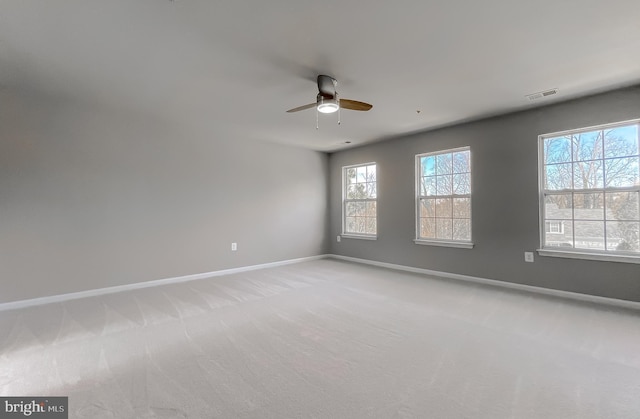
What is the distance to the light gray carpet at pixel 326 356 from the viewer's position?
5.33 feet

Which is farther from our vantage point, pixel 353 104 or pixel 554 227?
pixel 554 227

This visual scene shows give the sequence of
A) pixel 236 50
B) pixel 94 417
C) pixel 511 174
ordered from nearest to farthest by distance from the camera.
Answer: pixel 94 417 → pixel 236 50 → pixel 511 174

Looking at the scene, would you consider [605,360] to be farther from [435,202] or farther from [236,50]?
[236,50]

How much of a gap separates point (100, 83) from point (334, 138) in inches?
136

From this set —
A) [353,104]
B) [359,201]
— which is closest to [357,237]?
[359,201]

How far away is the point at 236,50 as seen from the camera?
235cm

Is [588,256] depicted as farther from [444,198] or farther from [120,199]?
[120,199]

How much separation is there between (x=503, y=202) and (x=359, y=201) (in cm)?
269

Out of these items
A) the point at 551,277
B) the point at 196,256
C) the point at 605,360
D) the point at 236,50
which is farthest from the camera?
the point at 196,256

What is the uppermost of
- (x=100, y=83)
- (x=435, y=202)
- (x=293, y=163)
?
(x=100, y=83)

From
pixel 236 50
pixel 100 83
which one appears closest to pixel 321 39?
pixel 236 50

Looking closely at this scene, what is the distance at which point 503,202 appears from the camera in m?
4.02

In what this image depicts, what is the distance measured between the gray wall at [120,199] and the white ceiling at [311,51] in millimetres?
505

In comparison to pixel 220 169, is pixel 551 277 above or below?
below
